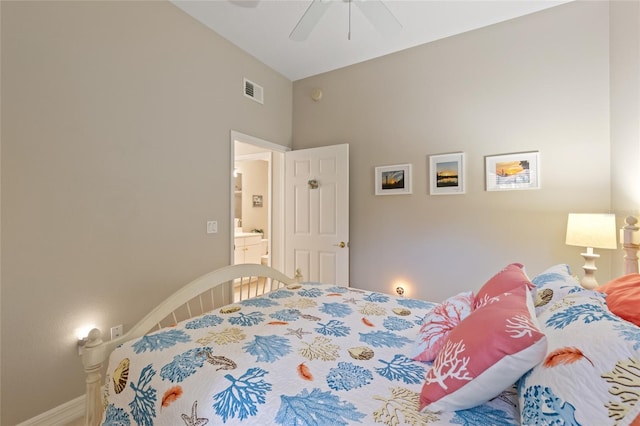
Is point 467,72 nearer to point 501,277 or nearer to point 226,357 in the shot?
point 501,277

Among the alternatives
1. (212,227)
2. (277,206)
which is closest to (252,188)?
(277,206)

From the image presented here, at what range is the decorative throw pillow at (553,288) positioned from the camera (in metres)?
1.20

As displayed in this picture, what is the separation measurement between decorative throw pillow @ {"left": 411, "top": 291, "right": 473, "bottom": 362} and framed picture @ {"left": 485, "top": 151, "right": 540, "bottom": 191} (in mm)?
1694

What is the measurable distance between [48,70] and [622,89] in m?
3.84

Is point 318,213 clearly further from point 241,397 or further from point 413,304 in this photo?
point 241,397

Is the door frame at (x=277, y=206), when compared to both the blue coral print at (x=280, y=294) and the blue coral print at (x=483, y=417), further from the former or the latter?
the blue coral print at (x=483, y=417)

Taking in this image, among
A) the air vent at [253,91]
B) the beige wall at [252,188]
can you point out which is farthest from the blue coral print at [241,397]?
the beige wall at [252,188]

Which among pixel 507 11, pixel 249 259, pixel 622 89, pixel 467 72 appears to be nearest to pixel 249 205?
pixel 249 259

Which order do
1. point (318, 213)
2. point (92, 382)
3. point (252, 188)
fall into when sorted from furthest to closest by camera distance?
point (252, 188) < point (318, 213) < point (92, 382)

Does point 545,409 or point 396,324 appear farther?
point 396,324

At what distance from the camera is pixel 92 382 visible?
118cm

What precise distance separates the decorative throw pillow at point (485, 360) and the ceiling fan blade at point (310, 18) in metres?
1.92

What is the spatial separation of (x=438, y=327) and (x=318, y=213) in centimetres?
231

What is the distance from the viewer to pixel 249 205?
566 cm
